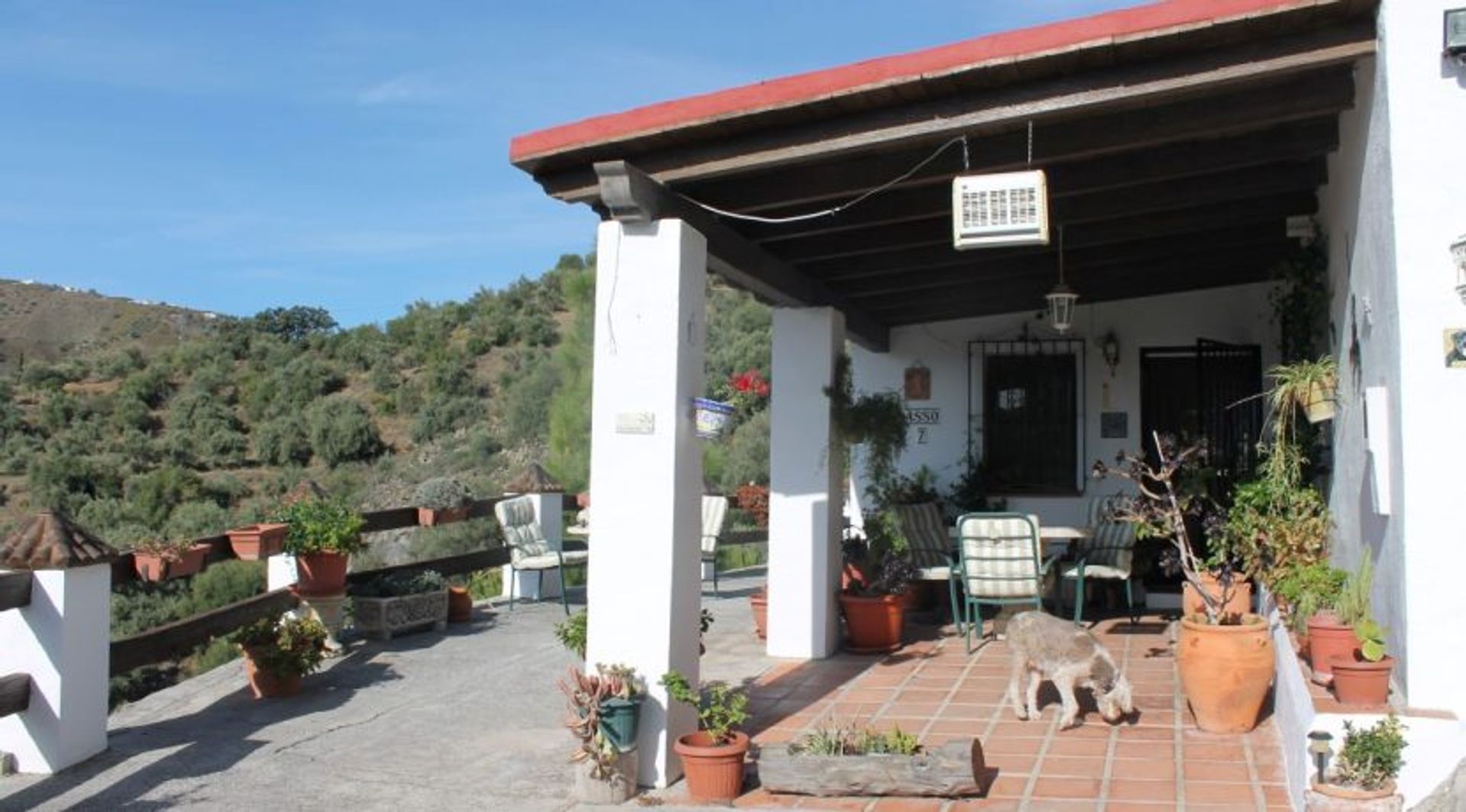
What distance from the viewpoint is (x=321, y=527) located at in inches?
294

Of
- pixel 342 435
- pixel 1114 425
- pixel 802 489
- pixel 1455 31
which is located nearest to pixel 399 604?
pixel 802 489

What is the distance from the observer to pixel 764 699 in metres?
6.36

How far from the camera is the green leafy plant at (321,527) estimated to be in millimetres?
7402

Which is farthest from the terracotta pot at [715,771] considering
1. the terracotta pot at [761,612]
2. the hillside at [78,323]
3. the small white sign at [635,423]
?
the hillside at [78,323]

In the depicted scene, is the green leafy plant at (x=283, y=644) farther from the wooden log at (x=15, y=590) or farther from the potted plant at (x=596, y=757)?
the potted plant at (x=596, y=757)

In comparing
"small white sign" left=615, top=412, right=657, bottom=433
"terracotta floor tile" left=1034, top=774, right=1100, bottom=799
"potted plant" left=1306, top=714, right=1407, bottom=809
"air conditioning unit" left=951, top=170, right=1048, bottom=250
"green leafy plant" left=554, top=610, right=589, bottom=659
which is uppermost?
"air conditioning unit" left=951, top=170, right=1048, bottom=250

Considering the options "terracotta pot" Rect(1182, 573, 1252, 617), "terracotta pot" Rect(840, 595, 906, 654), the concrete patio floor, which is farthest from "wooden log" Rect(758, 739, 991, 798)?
"terracotta pot" Rect(840, 595, 906, 654)

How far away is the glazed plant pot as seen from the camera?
4773mm

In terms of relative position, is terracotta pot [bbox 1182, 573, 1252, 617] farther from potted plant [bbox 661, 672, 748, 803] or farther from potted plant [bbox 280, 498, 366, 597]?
potted plant [bbox 280, 498, 366, 597]

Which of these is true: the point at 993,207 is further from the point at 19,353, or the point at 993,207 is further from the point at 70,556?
the point at 19,353

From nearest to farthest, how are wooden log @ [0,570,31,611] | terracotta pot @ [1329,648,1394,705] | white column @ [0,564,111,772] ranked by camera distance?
terracotta pot @ [1329,648,1394,705] → wooden log @ [0,570,31,611] → white column @ [0,564,111,772]

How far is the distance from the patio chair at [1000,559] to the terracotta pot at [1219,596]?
2.87ft

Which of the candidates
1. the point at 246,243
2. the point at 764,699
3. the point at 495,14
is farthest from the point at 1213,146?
the point at 246,243

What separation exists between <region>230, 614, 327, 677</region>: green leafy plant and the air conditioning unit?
4.11 m
